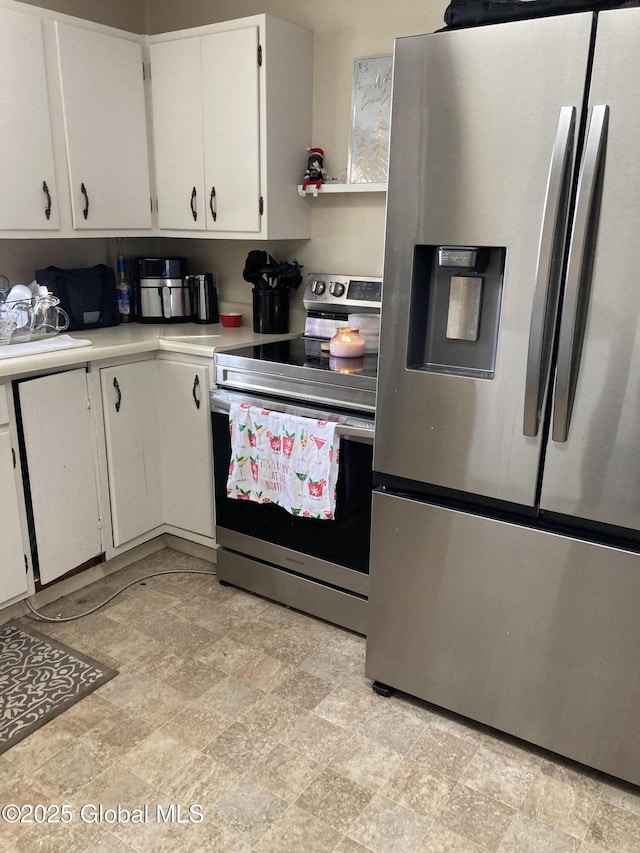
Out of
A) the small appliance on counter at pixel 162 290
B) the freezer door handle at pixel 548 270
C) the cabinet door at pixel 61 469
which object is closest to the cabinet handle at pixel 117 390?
the cabinet door at pixel 61 469

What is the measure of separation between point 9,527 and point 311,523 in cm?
103

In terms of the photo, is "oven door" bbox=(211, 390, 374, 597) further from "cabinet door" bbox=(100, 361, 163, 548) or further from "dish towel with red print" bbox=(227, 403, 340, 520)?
"cabinet door" bbox=(100, 361, 163, 548)

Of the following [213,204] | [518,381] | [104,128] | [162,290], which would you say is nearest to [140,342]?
[162,290]

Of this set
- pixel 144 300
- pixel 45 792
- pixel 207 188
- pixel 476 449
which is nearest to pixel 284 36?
pixel 207 188

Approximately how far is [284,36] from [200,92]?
39 centimetres

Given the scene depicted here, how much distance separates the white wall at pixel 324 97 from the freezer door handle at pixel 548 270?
1.28m

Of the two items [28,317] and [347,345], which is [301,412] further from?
[28,317]

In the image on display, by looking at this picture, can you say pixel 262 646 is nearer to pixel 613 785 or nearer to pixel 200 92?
pixel 613 785

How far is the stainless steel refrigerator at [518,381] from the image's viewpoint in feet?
4.61

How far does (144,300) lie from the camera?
3018 mm

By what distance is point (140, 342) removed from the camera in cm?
253

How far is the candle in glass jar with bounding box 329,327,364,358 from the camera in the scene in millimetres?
2381

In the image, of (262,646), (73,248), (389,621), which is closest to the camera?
(389,621)

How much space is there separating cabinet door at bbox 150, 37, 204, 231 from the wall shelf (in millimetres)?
423
